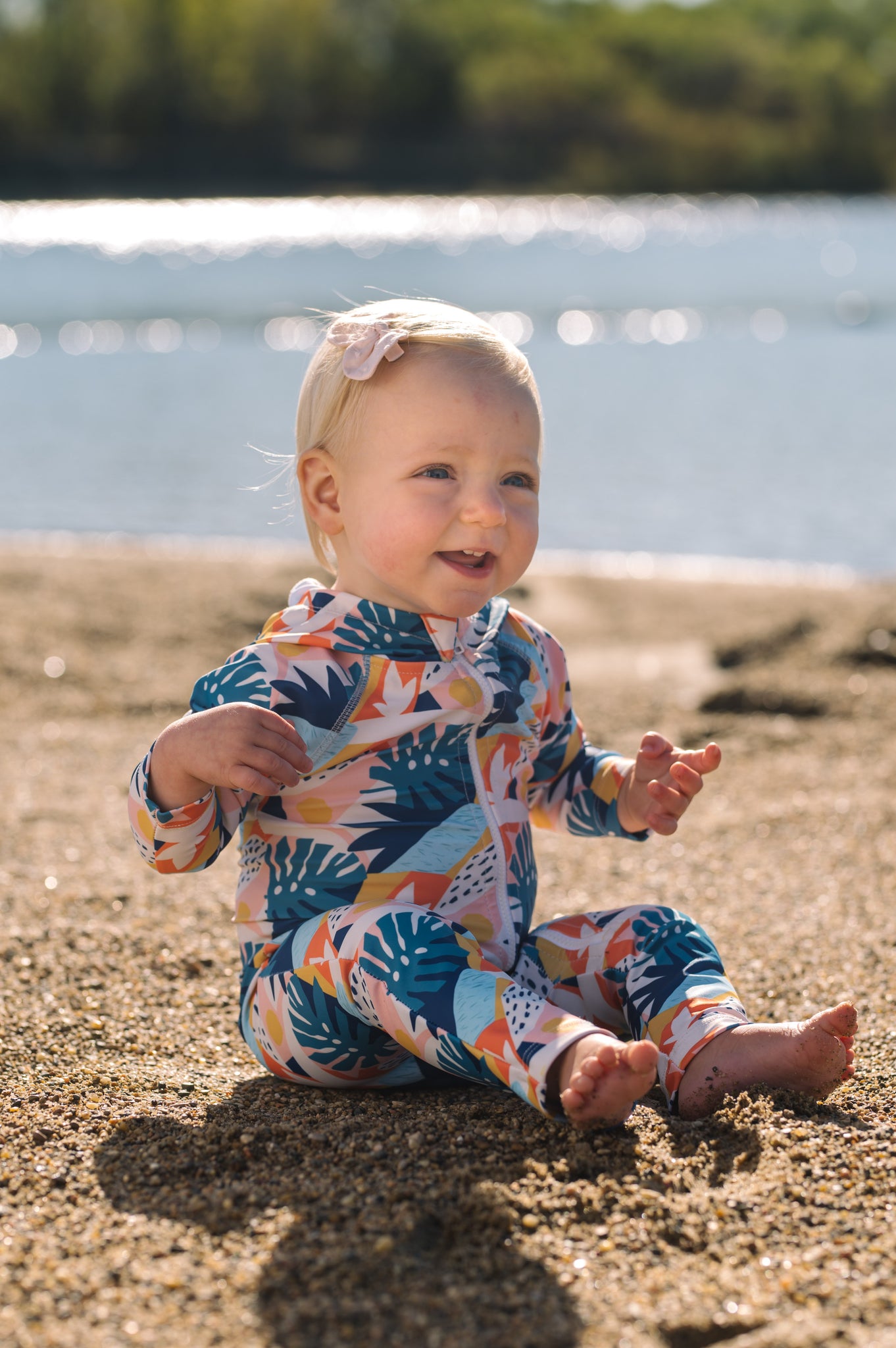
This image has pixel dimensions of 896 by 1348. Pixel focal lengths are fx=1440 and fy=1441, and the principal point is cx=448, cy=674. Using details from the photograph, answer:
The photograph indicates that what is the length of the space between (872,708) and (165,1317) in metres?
3.16

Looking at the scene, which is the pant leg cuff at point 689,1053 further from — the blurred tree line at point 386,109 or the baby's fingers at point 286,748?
the blurred tree line at point 386,109

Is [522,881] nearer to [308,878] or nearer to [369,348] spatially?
[308,878]

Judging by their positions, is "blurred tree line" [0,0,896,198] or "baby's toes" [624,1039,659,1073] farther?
"blurred tree line" [0,0,896,198]

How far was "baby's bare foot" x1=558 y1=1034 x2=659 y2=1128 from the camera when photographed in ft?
5.08

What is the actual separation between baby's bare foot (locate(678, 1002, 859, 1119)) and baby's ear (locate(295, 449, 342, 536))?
0.89 m

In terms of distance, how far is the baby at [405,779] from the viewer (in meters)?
1.80

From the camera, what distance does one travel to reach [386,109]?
186 feet

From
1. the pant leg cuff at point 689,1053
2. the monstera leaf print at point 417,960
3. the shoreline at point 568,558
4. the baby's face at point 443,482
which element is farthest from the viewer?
the shoreline at point 568,558

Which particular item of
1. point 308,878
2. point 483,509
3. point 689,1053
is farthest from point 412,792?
point 689,1053

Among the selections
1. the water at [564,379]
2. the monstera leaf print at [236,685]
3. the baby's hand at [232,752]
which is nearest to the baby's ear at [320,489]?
the monstera leaf print at [236,685]

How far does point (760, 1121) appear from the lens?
1726 millimetres

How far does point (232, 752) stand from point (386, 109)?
59.4 meters

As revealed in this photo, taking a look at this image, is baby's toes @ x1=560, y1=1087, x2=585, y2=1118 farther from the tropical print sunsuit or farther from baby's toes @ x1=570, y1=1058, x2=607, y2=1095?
the tropical print sunsuit

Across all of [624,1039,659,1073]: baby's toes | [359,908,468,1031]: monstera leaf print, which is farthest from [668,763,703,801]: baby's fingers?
[624,1039,659,1073]: baby's toes
